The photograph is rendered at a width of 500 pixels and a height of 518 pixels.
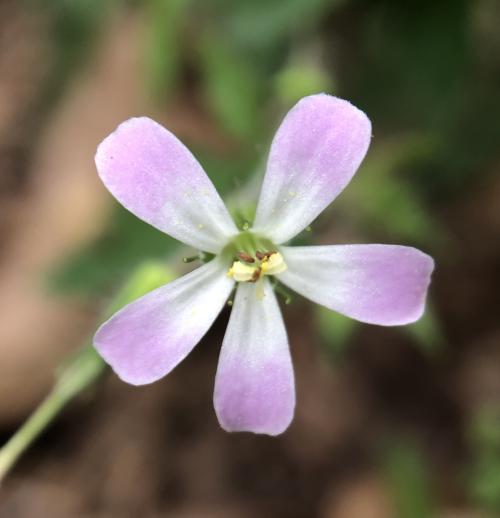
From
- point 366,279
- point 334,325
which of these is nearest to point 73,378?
point 366,279

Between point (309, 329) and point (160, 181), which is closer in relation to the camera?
point (160, 181)

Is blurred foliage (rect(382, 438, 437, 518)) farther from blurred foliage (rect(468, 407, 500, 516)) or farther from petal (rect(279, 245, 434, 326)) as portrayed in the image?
petal (rect(279, 245, 434, 326))

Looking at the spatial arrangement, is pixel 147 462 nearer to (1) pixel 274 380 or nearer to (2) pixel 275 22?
(2) pixel 275 22

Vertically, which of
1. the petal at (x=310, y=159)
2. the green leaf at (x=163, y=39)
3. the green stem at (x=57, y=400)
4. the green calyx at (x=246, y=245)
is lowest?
the green stem at (x=57, y=400)

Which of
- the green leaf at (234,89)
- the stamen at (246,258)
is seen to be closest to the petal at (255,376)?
the stamen at (246,258)

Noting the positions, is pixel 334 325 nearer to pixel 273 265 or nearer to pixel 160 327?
pixel 273 265

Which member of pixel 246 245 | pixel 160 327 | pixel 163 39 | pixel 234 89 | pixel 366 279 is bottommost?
pixel 160 327

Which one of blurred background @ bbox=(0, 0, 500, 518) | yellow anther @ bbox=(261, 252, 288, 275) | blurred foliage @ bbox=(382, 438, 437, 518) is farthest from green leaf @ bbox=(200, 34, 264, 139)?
yellow anther @ bbox=(261, 252, 288, 275)

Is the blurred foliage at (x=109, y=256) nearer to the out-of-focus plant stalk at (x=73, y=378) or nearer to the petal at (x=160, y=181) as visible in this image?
the out-of-focus plant stalk at (x=73, y=378)
